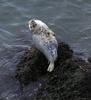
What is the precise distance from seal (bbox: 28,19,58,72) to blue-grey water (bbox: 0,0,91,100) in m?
0.95

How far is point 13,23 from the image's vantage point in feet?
37.8

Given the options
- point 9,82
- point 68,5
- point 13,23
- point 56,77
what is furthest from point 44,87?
point 68,5

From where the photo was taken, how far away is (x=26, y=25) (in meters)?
11.4

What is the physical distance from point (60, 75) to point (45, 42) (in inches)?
43.7

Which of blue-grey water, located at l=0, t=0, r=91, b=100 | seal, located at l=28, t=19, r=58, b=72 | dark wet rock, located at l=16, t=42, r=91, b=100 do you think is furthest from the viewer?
blue-grey water, located at l=0, t=0, r=91, b=100

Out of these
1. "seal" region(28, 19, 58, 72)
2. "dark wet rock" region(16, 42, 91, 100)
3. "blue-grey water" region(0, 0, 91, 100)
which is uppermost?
"seal" region(28, 19, 58, 72)

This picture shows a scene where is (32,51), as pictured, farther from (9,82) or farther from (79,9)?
(79,9)

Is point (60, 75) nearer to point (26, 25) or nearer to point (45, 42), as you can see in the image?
point (45, 42)

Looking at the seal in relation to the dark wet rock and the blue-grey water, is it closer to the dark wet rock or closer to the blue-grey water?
the dark wet rock

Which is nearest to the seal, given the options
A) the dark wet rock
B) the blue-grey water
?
the dark wet rock

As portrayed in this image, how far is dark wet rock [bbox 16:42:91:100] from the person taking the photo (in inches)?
285

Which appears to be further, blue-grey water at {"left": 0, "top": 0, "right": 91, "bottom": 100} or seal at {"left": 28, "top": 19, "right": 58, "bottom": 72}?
blue-grey water at {"left": 0, "top": 0, "right": 91, "bottom": 100}

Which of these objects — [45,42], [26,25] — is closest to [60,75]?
[45,42]

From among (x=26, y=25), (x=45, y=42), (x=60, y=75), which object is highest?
(x=45, y=42)
